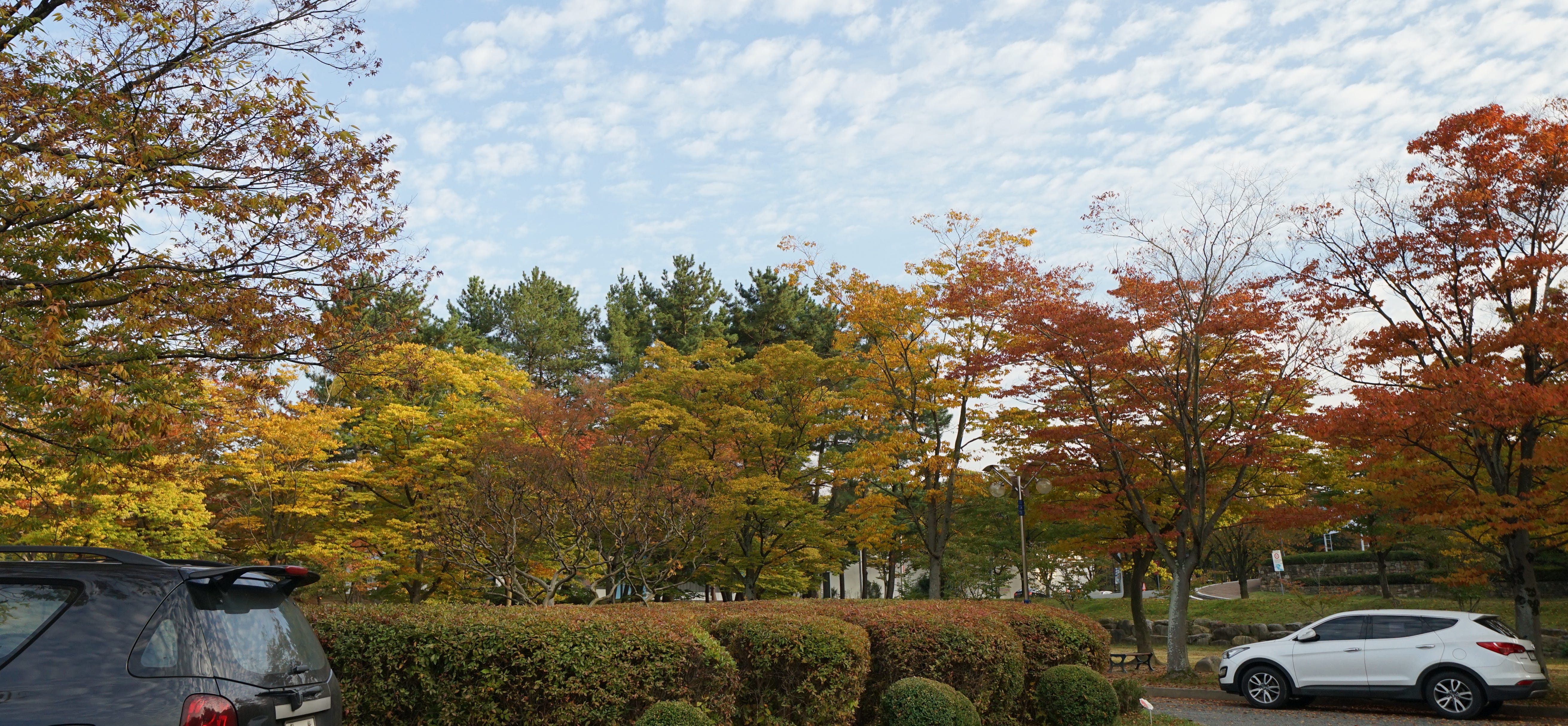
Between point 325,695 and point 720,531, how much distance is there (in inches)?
840

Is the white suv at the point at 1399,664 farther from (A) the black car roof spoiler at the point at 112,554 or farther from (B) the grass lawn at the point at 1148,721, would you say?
(A) the black car roof spoiler at the point at 112,554

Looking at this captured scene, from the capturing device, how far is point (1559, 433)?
16.7 meters

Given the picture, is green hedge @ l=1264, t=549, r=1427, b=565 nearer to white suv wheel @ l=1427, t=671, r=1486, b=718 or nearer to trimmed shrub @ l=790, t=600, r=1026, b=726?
white suv wheel @ l=1427, t=671, r=1486, b=718

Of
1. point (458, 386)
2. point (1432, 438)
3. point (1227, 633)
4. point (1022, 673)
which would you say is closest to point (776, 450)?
point (458, 386)

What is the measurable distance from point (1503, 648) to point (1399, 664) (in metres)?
1.19

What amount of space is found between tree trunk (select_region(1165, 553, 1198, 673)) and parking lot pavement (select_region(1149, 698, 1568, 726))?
3.20 m

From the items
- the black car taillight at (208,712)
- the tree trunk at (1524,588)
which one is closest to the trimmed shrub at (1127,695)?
the tree trunk at (1524,588)

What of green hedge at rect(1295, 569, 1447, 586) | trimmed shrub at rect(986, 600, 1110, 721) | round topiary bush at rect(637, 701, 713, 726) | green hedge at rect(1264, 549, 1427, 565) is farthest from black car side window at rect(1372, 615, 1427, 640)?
green hedge at rect(1264, 549, 1427, 565)

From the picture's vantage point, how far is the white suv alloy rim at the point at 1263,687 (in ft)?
45.4

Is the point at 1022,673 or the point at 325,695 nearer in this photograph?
the point at 325,695

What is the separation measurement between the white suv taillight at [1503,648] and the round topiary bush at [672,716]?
11119 mm

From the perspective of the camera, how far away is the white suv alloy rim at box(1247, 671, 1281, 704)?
13828 mm

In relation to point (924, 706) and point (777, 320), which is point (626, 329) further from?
point (924, 706)

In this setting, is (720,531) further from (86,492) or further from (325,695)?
(325,695)
